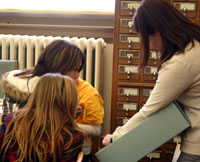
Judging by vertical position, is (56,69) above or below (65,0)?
below

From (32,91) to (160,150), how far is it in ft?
4.87

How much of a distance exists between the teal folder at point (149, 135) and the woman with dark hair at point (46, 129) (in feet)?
0.63

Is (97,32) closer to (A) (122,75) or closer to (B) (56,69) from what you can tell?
(A) (122,75)

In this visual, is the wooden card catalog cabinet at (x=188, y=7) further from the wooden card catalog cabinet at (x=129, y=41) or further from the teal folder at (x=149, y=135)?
the teal folder at (x=149, y=135)

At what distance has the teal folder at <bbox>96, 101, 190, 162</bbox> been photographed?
Answer: 139 centimetres

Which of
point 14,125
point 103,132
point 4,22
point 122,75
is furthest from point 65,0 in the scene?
point 14,125

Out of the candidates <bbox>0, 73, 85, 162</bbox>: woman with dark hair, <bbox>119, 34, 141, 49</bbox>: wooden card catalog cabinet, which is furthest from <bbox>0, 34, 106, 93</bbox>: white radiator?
<bbox>0, 73, 85, 162</bbox>: woman with dark hair

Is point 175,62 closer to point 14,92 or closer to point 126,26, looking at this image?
point 14,92

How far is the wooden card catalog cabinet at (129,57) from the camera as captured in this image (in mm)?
2605

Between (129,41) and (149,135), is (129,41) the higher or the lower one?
the higher one

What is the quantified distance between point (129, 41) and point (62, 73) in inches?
37.6

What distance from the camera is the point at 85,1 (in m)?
3.32

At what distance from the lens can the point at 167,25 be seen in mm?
1397

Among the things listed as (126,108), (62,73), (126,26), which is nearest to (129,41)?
(126,26)
